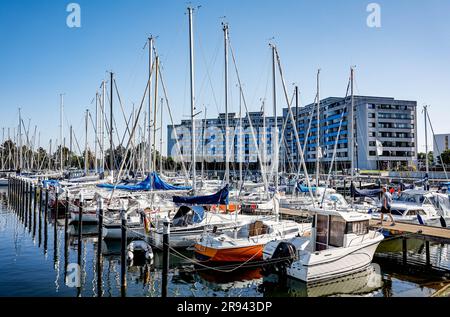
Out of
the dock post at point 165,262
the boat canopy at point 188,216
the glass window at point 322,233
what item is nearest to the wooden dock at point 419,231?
the glass window at point 322,233

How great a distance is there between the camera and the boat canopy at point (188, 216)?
877 inches

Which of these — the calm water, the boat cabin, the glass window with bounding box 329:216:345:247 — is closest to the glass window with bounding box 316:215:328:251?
the boat cabin

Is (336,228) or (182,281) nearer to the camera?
(336,228)

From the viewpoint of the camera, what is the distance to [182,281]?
17203 mm

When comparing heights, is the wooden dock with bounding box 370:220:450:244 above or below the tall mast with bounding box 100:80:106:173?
below

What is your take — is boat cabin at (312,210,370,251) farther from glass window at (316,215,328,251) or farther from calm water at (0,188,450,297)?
calm water at (0,188,450,297)

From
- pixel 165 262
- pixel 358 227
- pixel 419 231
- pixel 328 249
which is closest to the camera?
pixel 165 262

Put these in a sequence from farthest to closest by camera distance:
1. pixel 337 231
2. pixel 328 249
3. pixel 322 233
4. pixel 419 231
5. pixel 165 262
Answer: pixel 419 231 < pixel 322 233 < pixel 337 231 < pixel 328 249 < pixel 165 262

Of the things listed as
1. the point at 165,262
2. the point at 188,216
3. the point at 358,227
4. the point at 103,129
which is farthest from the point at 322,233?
the point at 103,129

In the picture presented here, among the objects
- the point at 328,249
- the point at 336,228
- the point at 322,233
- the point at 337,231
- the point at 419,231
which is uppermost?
the point at 336,228

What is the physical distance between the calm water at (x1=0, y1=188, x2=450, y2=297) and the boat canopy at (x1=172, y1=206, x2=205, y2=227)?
1.88 m

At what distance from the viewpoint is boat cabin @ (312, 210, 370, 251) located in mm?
16750

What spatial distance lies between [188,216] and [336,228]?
29.9 ft

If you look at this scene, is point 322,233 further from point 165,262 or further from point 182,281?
point 165,262
